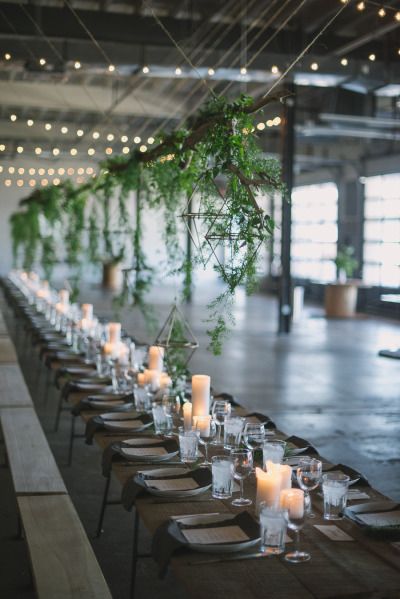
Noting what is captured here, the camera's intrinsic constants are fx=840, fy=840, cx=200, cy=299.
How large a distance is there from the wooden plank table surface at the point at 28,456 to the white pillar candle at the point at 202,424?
71cm

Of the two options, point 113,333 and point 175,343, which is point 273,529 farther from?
point 113,333

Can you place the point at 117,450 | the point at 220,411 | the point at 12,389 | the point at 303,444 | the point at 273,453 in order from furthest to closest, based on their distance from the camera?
the point at 12,389 → the point at 220,411 → the point at 303,444 → the point at 117,450 → the point at 273,453

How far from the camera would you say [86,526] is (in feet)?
15.5

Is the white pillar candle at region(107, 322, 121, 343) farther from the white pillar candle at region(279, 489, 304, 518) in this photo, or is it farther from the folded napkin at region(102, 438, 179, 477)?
the white pillar candle at region(279, 489, 304, 518)

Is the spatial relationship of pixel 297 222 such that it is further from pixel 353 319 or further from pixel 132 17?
pixel 132 17

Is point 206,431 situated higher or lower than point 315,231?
lower

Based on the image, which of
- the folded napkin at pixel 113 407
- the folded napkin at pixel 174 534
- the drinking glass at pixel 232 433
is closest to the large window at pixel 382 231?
the folded napkin at pixel 113 407

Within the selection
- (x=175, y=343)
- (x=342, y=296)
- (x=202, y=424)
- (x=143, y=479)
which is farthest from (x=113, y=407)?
(x=342, y=296)

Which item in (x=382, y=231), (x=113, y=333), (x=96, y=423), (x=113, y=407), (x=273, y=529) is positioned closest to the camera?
(x=273, y=529)

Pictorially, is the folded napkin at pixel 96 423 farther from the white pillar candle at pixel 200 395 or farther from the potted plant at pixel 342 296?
the potted plant at pixel 342 296

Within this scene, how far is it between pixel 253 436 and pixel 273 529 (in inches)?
38.2

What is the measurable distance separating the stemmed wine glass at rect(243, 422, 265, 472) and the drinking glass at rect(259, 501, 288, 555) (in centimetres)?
91

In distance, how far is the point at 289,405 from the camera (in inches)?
334

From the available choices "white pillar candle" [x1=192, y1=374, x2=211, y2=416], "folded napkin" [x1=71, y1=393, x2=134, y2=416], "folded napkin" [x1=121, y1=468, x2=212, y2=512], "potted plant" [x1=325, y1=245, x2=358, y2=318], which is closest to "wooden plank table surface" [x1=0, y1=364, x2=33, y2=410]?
"folded napkin" [x1=71, y1=393, x2=134, y2=416]
